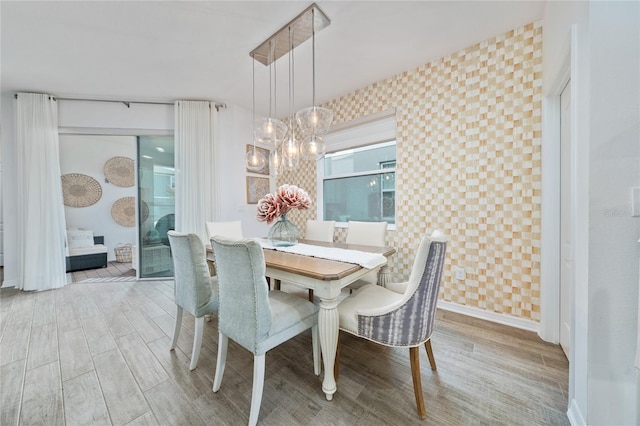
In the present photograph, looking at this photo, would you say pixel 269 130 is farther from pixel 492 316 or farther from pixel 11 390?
pixel 492 316

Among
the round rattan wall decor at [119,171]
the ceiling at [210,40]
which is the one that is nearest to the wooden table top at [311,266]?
the ceiling at [210,40]

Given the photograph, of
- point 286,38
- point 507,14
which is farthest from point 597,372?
point 286,38

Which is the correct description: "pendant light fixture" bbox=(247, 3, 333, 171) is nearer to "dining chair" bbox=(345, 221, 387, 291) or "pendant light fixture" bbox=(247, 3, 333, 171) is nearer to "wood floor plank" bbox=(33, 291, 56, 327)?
"dining chair" bbox=(345, 221, 387, 291)

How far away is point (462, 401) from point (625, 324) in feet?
2.77

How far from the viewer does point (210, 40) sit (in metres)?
2.20

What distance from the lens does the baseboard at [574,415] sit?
1.08m

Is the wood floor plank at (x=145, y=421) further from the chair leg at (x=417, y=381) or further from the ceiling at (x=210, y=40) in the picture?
the ceiling at (x=210, y=40)

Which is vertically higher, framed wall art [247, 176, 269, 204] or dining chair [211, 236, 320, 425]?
framed wall art [247, 176, 269, 204]

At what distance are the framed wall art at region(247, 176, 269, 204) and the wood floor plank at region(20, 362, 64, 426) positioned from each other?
111 inches

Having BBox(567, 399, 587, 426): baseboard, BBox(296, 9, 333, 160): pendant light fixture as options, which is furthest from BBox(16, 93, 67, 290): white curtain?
BBox(567, 399, 587, 426): baseboard

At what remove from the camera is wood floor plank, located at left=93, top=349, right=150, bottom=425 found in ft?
4.11

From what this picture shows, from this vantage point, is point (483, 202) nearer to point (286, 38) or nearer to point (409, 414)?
point (409, 414)

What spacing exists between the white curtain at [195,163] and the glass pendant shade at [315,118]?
2.00 metres

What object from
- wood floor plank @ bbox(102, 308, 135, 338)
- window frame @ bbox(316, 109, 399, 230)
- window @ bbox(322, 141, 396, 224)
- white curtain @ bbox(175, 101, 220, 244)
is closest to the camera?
wood floor plank @ bbox(102, 308, 135, 338)
